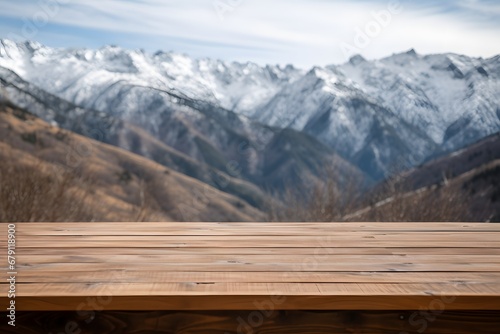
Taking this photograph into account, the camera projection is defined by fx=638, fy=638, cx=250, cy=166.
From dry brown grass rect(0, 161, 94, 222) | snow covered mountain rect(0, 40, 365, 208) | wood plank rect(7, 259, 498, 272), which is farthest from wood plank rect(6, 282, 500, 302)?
snow covered mountain rect(0, 40, 365, 208)

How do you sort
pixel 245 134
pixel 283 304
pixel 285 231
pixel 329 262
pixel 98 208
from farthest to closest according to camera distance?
pixel 245 134 < pixel 98 208 < pixel 285 231 < pixel 329 262 < pixel 283 304

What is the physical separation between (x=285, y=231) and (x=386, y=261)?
0.84 meters

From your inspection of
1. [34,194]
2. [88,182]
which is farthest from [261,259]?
[88,182]

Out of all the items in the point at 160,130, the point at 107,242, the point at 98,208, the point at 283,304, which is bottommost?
the point at 160,130

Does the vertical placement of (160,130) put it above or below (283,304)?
below

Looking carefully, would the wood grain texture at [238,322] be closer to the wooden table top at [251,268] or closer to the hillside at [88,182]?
the wooden table top at [251,268]

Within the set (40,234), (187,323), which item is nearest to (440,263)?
(187,323)

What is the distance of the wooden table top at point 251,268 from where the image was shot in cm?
180

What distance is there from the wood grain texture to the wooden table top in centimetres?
4

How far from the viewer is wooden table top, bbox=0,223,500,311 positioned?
1.80 m

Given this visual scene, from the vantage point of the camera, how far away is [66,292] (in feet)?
5.93

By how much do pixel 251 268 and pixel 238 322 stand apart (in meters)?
0.32

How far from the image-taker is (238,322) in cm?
184

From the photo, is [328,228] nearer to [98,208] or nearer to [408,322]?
[408,322]
